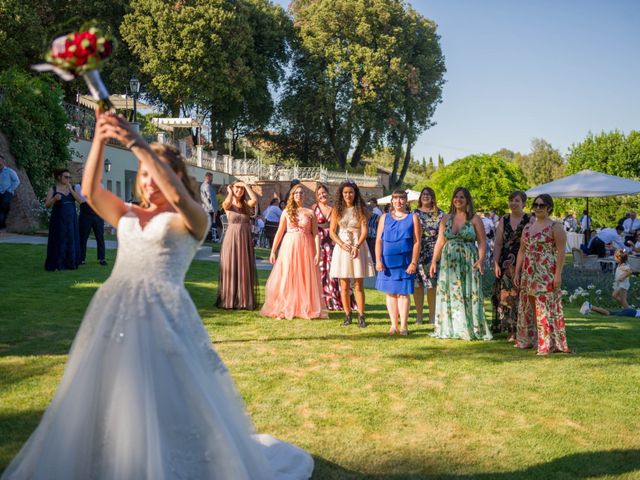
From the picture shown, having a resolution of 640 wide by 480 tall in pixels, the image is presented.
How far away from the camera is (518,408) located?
5812mm

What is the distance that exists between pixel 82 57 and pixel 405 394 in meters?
4.15

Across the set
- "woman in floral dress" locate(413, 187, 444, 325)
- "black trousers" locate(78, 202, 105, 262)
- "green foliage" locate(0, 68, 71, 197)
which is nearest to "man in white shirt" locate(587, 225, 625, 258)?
"woman in floral dress" locate(413, 187, 444, 325)

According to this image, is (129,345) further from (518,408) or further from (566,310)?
(566,310)

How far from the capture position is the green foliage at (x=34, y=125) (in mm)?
20844

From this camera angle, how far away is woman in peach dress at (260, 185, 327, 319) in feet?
33.8

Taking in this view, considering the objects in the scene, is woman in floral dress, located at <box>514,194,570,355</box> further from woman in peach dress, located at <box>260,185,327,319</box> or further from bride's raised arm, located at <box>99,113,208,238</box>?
bride's raised arm, located at <box>99,113,208,238</box>

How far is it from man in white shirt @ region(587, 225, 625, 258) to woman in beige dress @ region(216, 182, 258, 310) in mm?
12361

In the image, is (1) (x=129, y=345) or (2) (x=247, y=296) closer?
(1) (x=129, y=345)

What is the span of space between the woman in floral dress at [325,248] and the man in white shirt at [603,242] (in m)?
10.5

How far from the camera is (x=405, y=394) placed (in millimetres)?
6176

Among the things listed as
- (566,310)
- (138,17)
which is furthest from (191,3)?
(566,310)

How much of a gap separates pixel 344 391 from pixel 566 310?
8.14 m

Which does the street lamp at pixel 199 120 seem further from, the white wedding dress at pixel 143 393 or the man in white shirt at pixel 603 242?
the white wedding dress at pixel 143 393

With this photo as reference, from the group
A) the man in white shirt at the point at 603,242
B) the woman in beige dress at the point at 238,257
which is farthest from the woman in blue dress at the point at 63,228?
the man in white shirt at the point at 603,242
